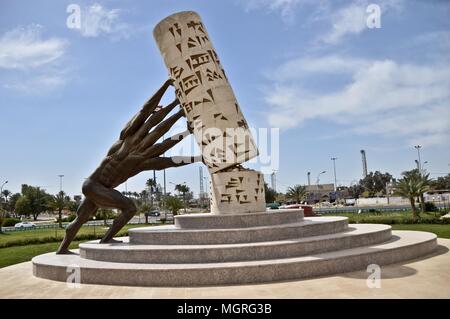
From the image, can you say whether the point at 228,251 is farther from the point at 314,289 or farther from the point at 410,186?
the point at 410,186

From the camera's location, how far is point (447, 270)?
30.2ft

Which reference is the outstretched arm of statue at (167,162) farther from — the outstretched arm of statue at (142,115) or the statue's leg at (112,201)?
the statue's leg at (112,201)

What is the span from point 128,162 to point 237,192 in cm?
367

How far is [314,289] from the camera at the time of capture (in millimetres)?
7918

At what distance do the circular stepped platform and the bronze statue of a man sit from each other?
125 centimetres

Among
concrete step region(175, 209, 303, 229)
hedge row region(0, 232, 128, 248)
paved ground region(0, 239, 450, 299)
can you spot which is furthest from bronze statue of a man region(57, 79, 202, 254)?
hedge row region(0, 232, 128, 248)

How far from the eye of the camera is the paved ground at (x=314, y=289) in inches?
295

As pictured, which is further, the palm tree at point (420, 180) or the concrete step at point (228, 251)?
the palm tree at point (420, 180)

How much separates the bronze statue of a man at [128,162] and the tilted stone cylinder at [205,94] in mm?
740

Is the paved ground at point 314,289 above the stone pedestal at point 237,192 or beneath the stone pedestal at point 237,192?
beneath

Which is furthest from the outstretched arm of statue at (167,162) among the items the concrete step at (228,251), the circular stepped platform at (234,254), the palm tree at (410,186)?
the palm tree at (410,186)

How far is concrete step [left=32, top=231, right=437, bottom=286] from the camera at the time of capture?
28.9 ft
